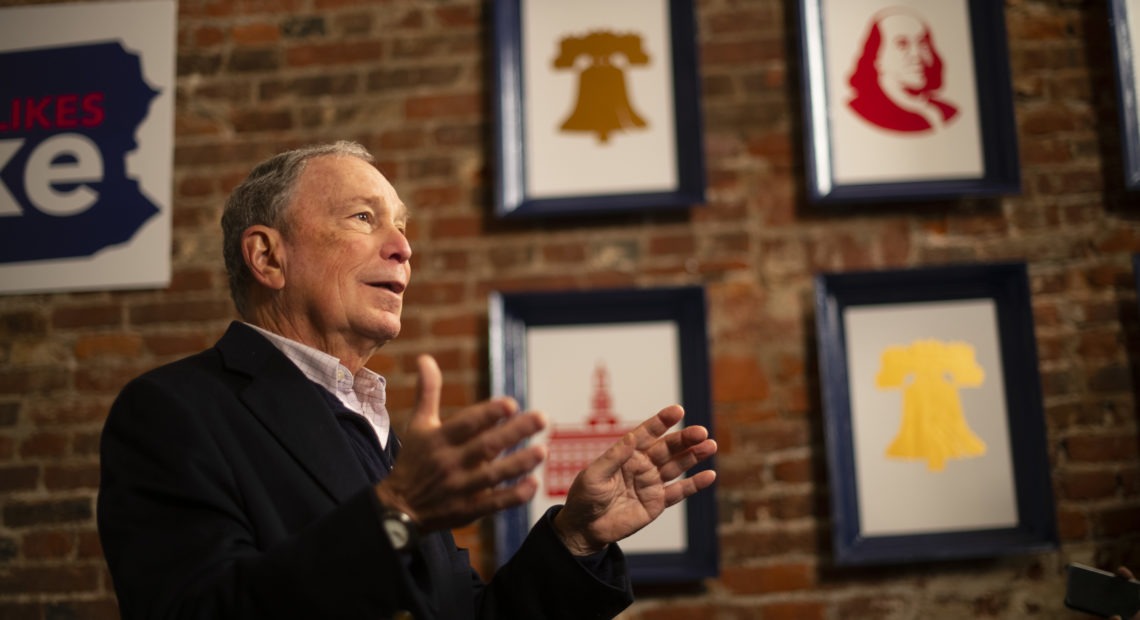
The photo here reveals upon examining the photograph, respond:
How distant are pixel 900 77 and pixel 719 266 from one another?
657 millimetres

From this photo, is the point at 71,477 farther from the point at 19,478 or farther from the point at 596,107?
the point at 596,107

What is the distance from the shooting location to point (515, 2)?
8.66 feet

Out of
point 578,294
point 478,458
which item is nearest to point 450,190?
point 578,294

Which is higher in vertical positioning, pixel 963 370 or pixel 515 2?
pixel 515 2

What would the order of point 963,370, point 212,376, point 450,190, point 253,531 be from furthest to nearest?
point 450,190 → point 963,370 → point 212,376 → point 253,531

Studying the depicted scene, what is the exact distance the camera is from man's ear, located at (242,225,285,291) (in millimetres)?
1484

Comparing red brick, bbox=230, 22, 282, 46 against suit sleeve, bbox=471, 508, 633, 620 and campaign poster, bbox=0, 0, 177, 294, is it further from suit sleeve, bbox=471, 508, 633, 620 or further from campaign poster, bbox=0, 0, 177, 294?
suit sleeve, bbox=471, 508, 633, 620

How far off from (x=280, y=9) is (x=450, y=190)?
2.27ft

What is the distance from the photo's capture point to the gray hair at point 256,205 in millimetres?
1515

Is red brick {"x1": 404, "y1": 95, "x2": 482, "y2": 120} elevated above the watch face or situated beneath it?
elevated above

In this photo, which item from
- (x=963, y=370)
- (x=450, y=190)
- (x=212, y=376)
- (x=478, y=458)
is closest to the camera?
(x=478, y=458)

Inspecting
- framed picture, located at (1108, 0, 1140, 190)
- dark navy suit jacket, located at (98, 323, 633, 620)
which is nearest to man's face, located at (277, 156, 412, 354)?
dark navy suit jacket, located at (98, 323, 633, 620)

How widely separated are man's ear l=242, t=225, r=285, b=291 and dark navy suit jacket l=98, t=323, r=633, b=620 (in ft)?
0.29

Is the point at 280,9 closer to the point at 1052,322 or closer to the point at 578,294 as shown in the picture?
the point at 578,294
